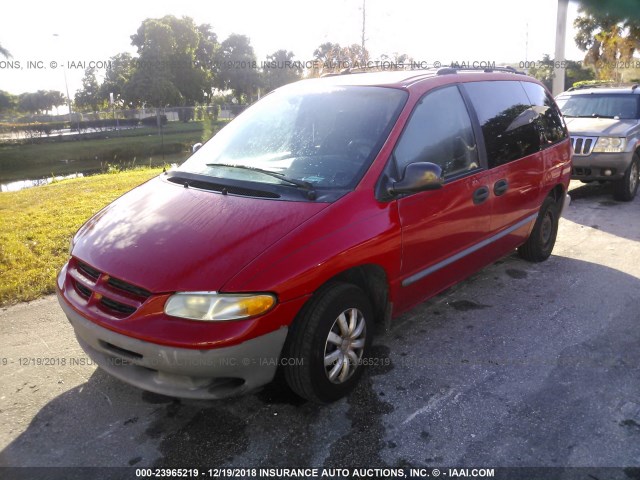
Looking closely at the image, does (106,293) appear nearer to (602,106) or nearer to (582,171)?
(582,171)

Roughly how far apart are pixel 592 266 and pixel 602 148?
345 centimetres

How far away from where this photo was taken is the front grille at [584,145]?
26.2ft

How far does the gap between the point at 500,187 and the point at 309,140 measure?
64.1 inches

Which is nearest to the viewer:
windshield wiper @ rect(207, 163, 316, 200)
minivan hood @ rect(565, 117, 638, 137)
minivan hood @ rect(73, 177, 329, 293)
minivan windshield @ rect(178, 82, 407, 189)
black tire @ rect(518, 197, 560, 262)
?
minivan hood @ rect(73, 177, 329, 293)

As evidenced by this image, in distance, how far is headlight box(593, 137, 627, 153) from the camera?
7837 millimetres

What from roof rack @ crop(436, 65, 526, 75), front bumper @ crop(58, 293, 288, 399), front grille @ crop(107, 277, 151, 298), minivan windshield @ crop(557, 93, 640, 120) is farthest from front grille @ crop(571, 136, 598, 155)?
front grille @ crop(107, 277, 151, 298)

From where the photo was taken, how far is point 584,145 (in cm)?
802

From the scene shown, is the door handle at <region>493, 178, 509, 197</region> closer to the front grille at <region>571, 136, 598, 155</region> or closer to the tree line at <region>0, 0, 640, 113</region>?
the front grille at <region>571, 136, 598, 155</region>

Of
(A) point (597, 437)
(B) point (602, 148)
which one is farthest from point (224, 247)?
(B) point (602, 148)

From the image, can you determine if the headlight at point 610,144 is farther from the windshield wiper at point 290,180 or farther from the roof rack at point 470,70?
the windshield wiper at point 290,180

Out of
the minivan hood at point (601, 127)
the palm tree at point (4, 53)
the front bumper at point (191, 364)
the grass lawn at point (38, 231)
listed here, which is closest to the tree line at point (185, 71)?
the palm tree at point (4, 53)

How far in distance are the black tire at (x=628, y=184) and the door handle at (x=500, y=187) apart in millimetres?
4825

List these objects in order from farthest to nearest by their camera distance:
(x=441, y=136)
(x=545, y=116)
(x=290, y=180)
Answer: (x=545, y=116)
(x=441, y=136)
(x=290, y=180)

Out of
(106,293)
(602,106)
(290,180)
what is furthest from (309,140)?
(602,106)
